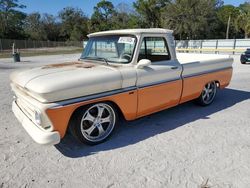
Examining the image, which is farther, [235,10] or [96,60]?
[235,10]

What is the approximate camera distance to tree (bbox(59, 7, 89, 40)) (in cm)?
6938

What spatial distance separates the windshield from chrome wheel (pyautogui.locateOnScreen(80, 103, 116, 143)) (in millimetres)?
970

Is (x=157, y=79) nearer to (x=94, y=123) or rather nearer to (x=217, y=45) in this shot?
(x=94, y=123)

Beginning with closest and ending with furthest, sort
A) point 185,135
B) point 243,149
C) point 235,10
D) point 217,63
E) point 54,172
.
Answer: point 54,172 → point 243,149 → point 185,135 → point 217,63 → point 235,10

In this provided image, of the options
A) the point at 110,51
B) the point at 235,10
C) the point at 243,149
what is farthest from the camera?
the point at 235,10

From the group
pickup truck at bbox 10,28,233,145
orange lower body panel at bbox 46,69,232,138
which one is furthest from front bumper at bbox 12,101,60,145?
orange lower body panel at bbox 46,69,232,138

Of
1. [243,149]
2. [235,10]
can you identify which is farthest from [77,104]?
[235,10]

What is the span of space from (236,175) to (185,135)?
127cm

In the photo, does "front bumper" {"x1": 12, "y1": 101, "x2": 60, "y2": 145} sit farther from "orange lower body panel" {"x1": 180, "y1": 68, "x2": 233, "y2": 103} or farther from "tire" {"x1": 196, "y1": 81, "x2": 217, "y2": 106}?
"tire" {"x1": 196, "y1": 81, "x2": 217, "y2": 106}

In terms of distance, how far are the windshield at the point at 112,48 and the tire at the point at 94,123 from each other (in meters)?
0.98

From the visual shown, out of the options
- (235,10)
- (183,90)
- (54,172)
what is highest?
(235,10)

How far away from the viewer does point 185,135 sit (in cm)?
423

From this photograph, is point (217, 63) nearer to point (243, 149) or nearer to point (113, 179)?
point (243, 149)

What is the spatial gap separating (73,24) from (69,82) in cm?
7688
